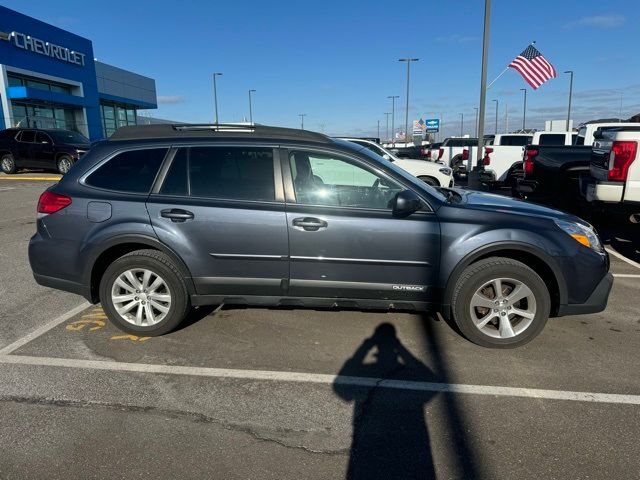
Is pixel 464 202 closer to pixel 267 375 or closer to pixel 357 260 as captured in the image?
pixel 357 260

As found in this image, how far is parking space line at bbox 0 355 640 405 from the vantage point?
309cm

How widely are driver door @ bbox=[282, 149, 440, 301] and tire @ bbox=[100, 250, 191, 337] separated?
Result: 3.27 feet

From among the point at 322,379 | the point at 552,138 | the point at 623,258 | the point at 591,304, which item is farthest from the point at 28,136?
the point at 552,138

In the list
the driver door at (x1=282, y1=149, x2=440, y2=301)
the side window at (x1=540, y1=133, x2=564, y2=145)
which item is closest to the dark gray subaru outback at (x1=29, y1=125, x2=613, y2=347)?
the driver door at (x1=282, y1=149, x2=440, y2=301)

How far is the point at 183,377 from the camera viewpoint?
335 centimetres

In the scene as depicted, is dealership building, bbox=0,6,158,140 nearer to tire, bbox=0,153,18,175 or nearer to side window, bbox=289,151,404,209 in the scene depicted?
tire, bbox=0,153,18,175

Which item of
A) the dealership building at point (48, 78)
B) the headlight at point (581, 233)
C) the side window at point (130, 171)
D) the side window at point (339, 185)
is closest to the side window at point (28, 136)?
the dealership building at point (48, 78)

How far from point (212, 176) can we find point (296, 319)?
154 centimetres

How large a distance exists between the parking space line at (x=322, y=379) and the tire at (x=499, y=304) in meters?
0.63

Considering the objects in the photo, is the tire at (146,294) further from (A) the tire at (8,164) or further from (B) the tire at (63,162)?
(A) the tire at (8,164)

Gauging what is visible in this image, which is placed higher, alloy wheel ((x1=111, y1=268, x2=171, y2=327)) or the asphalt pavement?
alloy wheel ((x1=111, y1=268, x2=171, y2=327))

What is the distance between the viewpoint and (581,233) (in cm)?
374

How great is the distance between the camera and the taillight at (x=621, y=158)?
18.9 ft

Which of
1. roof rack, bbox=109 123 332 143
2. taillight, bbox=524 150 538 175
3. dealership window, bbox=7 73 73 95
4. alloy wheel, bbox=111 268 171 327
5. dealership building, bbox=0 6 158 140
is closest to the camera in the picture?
alloy wheel, bbox=111 268 171 327
